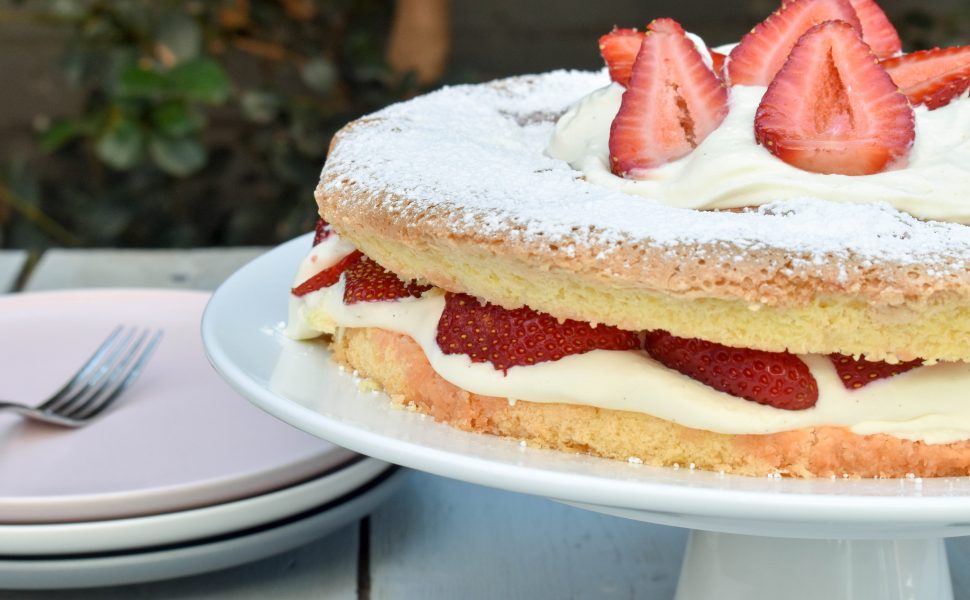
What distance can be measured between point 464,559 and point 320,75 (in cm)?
198

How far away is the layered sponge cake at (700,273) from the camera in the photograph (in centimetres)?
87

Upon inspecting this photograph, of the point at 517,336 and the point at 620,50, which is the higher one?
the point at 620,50

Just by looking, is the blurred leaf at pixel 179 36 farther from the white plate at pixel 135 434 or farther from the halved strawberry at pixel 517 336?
the halved strawberry at pixel 517 336

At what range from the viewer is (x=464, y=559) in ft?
4.16

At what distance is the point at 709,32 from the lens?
376cm

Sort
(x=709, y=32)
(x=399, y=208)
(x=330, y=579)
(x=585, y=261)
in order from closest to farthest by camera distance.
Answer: (x=585, y=261) < (x=399, y=208) < (x=330, y=579) < (x=709, y=32)

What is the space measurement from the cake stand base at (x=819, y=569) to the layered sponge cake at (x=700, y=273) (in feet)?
0.61

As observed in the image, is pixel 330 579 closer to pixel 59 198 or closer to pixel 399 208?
pixel 399 208

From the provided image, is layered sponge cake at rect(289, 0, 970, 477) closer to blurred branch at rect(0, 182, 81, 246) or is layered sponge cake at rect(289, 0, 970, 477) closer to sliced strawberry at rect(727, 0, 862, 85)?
sliced strawberry at rect(727, 0, 862, 85)

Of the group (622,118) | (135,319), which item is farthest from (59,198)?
(622,118)

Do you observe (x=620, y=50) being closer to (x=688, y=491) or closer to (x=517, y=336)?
(x=517, y=336)

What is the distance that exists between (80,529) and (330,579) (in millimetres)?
270

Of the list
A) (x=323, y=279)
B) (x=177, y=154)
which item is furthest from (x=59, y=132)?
(x=323, y=279)

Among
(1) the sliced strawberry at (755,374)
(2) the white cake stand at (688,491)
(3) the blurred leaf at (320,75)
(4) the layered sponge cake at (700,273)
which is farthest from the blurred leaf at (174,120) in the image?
(1) the sliced strawberry at (755,374)
